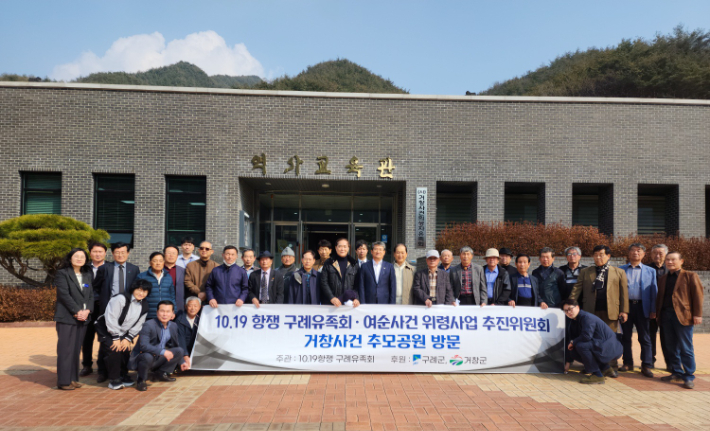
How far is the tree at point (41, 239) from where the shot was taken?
36.0ft

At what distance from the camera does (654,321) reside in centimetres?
716

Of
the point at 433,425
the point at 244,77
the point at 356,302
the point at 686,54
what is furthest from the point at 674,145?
the point at 244,77

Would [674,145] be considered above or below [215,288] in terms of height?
above

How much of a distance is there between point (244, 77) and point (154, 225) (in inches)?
3477

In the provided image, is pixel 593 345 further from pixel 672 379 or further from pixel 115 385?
pixel 115 385

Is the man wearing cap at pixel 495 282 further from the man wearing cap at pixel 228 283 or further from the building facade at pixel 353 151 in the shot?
the building facade at pixel 353 151

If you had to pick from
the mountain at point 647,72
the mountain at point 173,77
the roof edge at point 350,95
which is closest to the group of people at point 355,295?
the roof edge at point 350,95

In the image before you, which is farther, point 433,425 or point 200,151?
point 200,151

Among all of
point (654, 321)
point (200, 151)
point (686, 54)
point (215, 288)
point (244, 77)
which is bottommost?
point (654, 321)

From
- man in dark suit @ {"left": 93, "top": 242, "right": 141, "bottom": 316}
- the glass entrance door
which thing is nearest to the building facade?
the glass entrance door

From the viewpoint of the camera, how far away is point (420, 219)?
49.7 ft

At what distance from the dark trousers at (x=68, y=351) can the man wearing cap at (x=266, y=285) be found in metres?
2.22

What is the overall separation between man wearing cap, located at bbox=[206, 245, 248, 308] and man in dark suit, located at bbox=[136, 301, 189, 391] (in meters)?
0.67

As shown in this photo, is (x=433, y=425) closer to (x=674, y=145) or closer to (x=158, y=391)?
(x=158, y=391)
